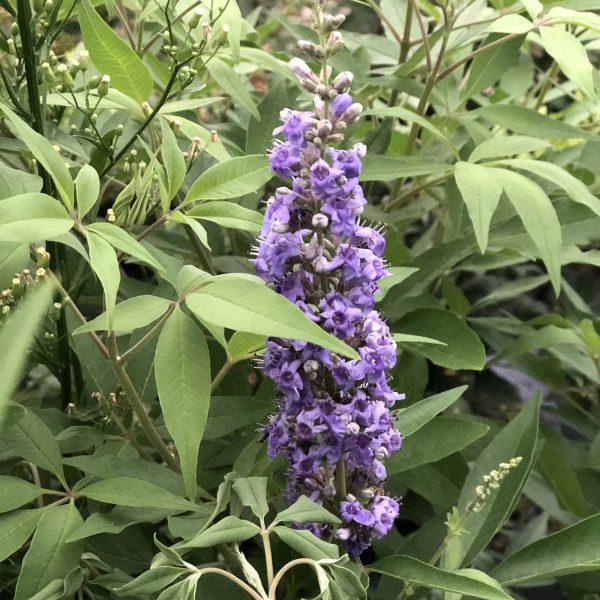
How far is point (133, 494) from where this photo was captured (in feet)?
2.49

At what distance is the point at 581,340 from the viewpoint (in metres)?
1.20

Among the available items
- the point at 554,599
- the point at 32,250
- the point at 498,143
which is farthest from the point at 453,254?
the point at 554,599

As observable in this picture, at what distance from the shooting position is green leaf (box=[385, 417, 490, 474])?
907mm

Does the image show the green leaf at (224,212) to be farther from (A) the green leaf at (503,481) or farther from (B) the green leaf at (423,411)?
(A) the green leaf at (503,481)

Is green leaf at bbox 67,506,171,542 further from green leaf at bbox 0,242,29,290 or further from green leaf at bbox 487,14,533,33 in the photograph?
green leaf at bbox 487,14,533,33

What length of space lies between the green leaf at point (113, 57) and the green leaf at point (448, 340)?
390 mm

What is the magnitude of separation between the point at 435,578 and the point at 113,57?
21.9 inches

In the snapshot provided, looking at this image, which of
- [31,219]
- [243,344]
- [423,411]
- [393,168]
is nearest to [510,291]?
[393,168]

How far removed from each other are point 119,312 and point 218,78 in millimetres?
388

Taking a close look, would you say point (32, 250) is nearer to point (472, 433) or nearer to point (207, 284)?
point (207, 284)

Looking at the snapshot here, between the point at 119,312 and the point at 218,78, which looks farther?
the point at 218,78

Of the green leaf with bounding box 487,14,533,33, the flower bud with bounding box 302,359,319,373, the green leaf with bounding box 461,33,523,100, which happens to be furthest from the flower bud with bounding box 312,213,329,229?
the green leaf with bounding box 461,33,523,100

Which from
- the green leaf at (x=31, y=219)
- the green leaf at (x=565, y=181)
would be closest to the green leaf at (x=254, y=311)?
the green leaf at (x=31, y=219)

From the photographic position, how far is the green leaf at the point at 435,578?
0.72 meters
